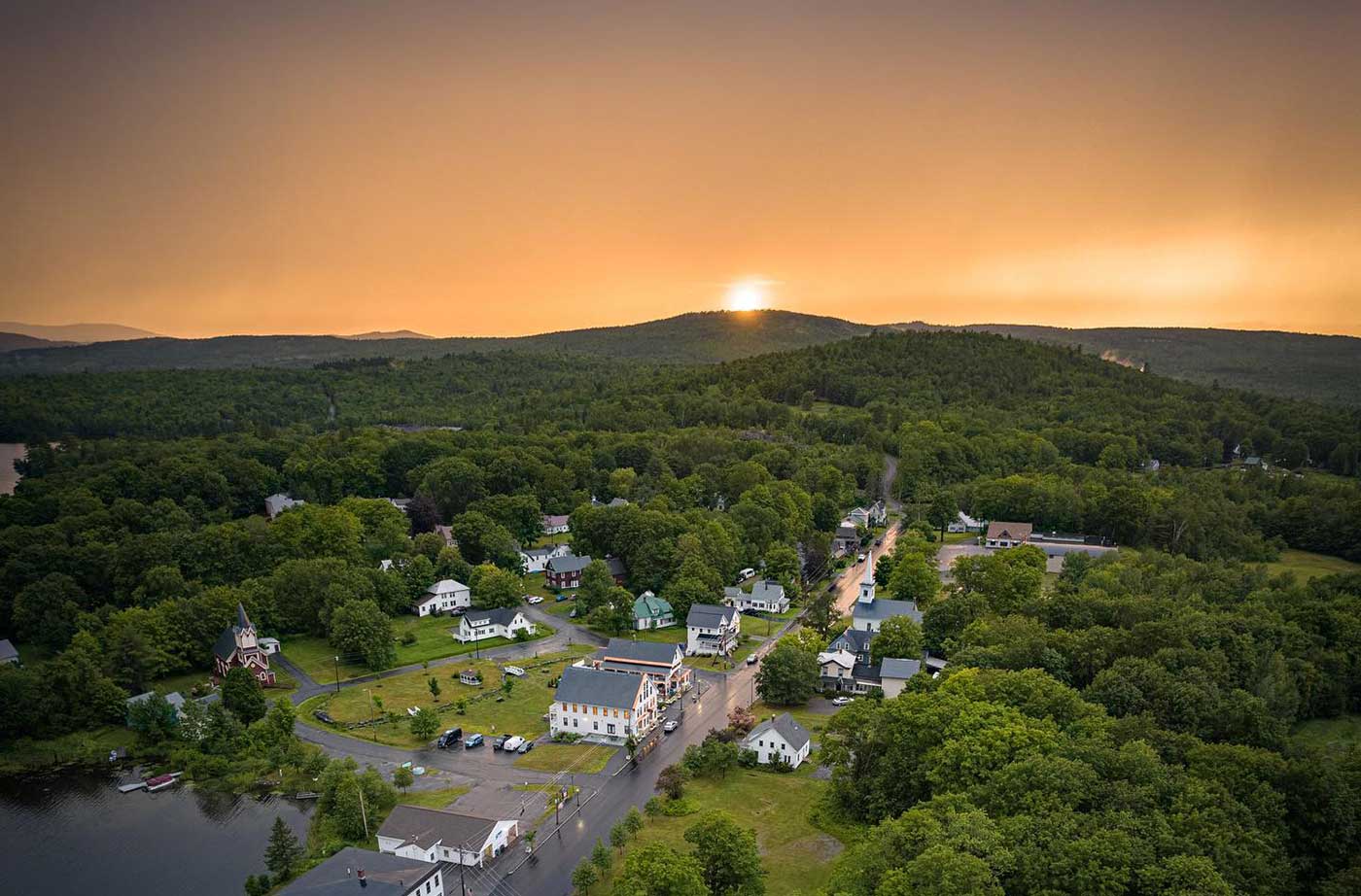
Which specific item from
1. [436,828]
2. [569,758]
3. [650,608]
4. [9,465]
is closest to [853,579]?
[650,608]

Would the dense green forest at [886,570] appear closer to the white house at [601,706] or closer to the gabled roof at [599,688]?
the white house at [601,706]

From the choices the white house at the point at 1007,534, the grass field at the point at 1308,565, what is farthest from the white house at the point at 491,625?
the grass field at the point at 1308,565

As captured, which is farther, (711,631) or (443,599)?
(443,599)

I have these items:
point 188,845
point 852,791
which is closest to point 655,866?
point 852,791

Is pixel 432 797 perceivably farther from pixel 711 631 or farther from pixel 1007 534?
pixel 1007 534

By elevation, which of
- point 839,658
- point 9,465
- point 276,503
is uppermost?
point 9,465
